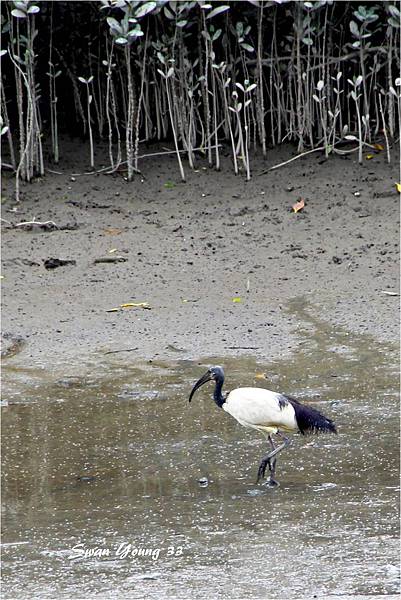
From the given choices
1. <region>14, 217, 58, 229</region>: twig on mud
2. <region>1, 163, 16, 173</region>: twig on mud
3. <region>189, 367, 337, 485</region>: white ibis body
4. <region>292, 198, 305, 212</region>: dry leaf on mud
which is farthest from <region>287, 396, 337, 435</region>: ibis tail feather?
<region>1, 163, 16, 173</region>: twig on mud

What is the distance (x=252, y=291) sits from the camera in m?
8.54

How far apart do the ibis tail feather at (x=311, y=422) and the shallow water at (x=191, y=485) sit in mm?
201

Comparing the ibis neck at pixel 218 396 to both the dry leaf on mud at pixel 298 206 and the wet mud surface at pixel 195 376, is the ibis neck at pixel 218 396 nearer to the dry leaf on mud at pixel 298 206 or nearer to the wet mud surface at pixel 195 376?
the wet mud surface at pixel 195 376

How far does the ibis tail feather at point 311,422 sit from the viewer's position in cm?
558

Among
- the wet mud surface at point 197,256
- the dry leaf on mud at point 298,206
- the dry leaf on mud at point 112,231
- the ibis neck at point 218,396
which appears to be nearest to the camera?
the ibis neck at point 218,396

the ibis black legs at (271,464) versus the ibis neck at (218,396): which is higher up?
the ibis neck at (218,396)

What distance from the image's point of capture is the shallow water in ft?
14.7

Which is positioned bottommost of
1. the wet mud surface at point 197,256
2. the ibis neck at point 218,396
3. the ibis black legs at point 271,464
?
the wet mud surface at point 197,256

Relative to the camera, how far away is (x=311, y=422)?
5.60m

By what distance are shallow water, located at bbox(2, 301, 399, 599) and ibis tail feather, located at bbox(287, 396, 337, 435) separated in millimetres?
201

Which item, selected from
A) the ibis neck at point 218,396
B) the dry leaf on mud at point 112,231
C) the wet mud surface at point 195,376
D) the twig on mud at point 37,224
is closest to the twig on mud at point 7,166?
the wet mud surface at point 195,376

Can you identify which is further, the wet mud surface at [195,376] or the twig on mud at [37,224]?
the twig on mud at [37,224]

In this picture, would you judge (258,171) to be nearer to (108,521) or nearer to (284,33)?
(284,33)

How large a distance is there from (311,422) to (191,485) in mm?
688
